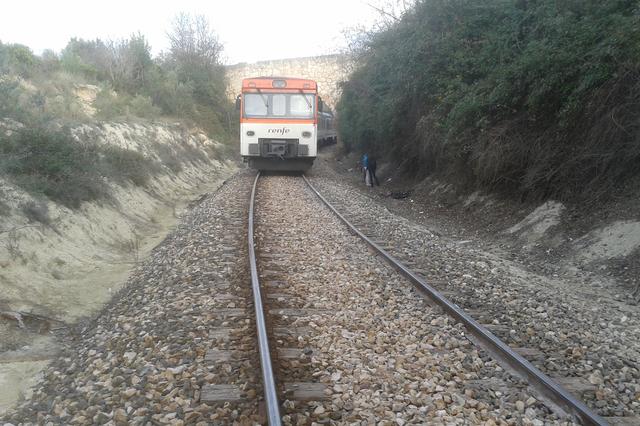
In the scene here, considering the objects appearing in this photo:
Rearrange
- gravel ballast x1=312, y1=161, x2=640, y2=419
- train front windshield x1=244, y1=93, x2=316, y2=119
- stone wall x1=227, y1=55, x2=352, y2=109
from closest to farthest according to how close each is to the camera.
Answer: gravel ballast x1=312, y1=161, x2=640, y2=419 → train front windshield x1=244, y1=93, x2=316, y2=119 → stone wall x1=227, y1=55, x2=352, y2=109

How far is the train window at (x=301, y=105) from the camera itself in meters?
18.5

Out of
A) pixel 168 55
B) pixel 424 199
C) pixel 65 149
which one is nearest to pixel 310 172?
pixel 424 199

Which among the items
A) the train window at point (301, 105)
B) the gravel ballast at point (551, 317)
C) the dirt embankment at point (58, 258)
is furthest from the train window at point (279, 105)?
the gravel ballast at point (551, 317)

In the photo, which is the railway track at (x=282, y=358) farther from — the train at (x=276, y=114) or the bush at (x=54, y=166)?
the train at (x=276, y=114)

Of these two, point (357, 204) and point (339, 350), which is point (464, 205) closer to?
point (357, 204)

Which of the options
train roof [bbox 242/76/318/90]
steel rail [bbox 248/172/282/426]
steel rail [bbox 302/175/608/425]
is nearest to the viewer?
steel rail [bbox 248/172/282/426]

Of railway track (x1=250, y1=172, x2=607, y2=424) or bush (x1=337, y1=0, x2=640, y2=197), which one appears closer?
railway track (x1=250, y1=172, x2=607, y2=424)

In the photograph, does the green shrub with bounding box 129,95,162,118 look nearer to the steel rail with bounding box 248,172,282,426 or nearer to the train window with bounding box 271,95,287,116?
the train window with bounding box 271,95,287,116

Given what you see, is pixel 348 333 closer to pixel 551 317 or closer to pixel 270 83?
pixel 551 317

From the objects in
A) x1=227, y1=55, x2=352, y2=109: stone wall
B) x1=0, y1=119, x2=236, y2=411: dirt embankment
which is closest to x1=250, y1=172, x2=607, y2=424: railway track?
x1=0, y1=119, x2=236, y2=411: dirt embankment

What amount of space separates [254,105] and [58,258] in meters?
11.1

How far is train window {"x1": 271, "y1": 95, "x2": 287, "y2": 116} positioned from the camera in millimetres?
18438

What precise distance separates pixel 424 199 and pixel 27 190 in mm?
10353

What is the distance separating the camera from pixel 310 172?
22.4 metres
